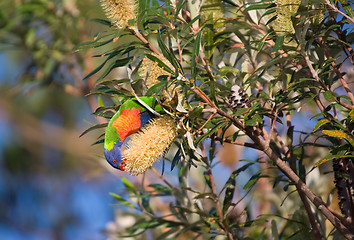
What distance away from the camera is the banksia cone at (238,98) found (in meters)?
0.77

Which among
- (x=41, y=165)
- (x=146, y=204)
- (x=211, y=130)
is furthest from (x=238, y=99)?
(x=41, y=165)

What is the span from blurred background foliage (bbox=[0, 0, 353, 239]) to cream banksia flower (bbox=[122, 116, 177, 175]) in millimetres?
43

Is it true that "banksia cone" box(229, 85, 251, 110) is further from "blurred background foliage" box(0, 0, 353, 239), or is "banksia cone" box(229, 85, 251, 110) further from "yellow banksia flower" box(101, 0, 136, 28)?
"yellow banksia flower" box(101, 0, 136, 28)

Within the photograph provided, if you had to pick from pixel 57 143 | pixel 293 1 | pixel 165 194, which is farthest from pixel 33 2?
pixel 57 143

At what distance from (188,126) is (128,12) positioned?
21cm

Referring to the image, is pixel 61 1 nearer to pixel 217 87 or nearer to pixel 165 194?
pixel 165 194

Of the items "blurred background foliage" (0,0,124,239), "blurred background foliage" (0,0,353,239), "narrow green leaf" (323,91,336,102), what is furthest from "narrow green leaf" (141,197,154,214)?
"blurred background foliage" (0,0,124,239)

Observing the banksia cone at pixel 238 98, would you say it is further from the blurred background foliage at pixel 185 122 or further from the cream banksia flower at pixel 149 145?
the cream banksia flower at pixel 149 145

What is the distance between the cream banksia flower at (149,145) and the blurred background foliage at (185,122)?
0.04 metres

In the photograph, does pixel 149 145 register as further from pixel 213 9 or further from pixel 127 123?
pixel 213 9

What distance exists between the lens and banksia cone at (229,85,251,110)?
771mm

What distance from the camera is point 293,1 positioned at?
2.44 ft

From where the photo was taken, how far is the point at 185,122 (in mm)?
694

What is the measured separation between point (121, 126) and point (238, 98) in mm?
227
